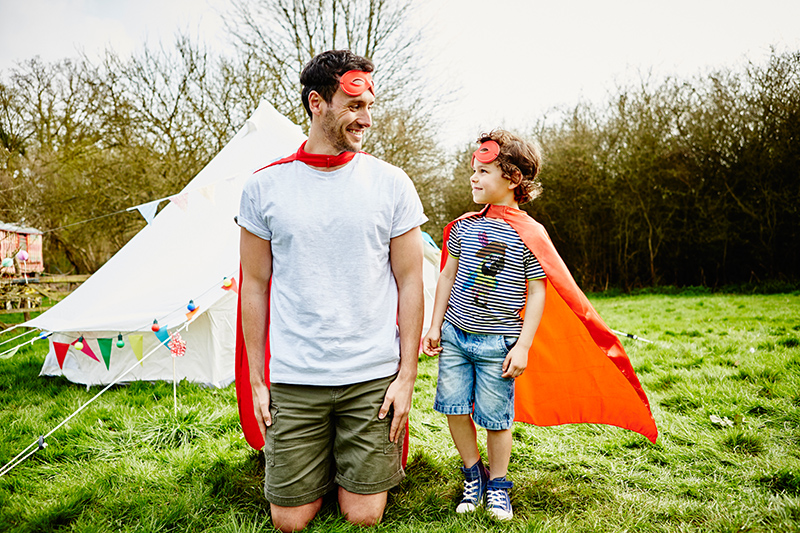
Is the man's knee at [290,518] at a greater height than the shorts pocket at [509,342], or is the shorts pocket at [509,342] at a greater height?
the shorts pocket at [509,342]

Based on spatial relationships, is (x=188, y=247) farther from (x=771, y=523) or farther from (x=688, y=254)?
(x=688, y=254)

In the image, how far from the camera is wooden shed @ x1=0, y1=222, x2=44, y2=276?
9164mm

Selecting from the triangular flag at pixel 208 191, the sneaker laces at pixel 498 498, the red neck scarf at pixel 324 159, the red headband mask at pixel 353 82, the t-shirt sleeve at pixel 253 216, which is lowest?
the sneaker laces at pixel 498 498

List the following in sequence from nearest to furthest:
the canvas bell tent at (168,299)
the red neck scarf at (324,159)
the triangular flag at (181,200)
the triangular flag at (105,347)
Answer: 1. the red neck scarf at (324,159)
2. the triangular flag at (105,347)
3. the canvas bell tent at (168,299)
4. the triangular flag at (181,200)

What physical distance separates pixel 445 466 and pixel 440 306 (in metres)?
0.90


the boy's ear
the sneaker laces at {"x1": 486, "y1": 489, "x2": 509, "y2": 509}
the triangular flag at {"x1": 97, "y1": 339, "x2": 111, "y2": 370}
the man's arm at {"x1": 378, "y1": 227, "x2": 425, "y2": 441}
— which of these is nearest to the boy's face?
the boy's ear

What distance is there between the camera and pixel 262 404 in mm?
2010

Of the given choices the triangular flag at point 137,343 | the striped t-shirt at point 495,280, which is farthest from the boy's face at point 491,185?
the triangular flag at point 137,343

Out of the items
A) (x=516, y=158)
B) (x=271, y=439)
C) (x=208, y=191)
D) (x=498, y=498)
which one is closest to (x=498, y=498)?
(x=498, y=498)

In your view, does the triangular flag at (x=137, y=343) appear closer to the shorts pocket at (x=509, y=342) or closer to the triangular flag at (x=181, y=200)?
the triangular flag at (x=181, y=200)

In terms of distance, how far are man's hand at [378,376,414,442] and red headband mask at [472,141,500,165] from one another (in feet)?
3.26

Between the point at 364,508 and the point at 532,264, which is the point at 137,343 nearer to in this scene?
the point at 364,508

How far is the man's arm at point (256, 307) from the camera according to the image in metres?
2.01

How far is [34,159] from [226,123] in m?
6.28
